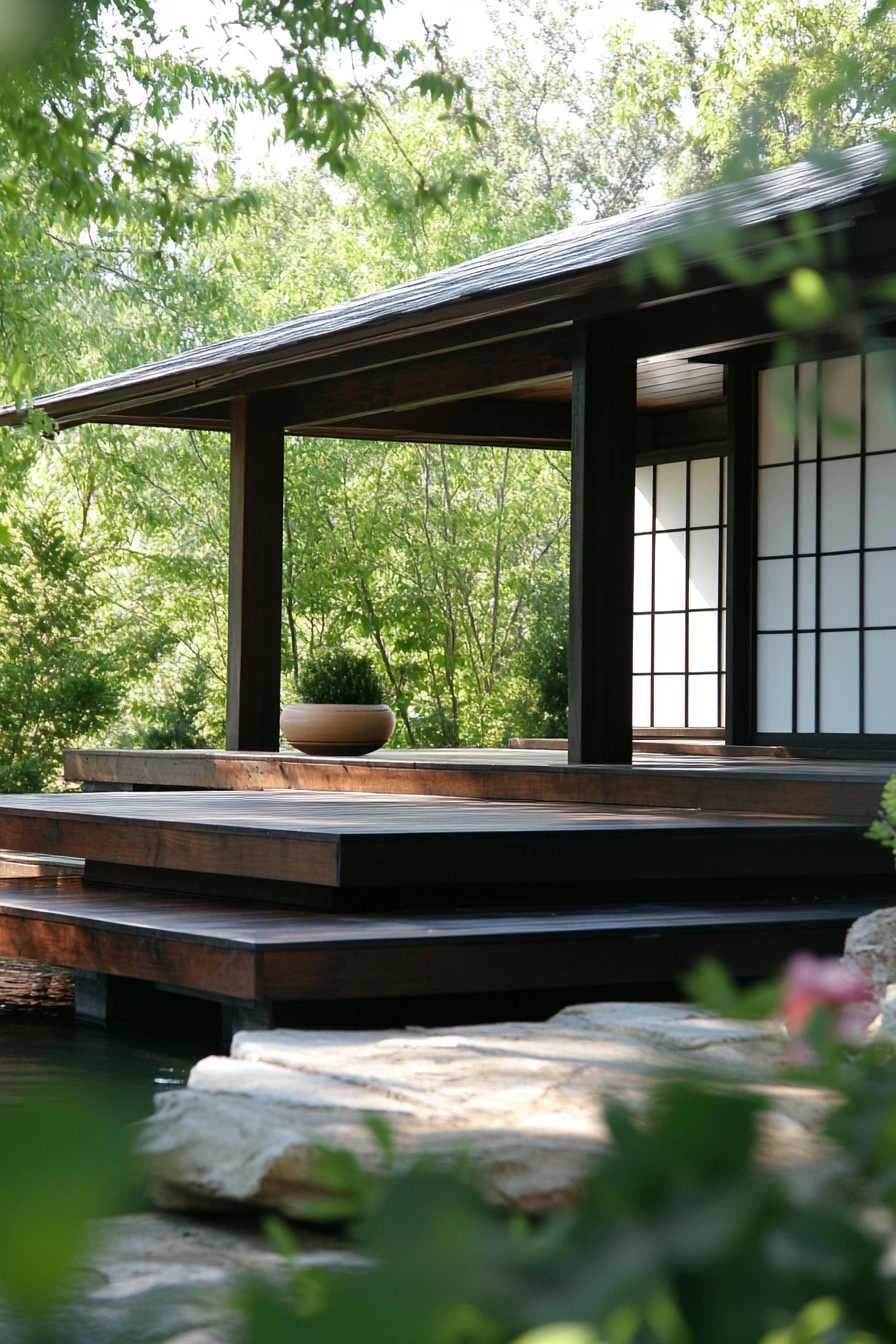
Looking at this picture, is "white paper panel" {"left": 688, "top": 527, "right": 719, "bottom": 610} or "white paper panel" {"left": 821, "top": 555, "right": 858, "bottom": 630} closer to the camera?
"white paper panel" {"left": 821, "top": 555, "right": 858, "bottom": 630}

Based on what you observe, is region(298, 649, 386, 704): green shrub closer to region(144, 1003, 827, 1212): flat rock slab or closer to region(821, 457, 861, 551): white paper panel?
region(821, 457, 861, 551): white paper panel

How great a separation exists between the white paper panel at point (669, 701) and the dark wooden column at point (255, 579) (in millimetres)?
2914

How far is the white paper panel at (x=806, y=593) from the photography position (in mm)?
8391

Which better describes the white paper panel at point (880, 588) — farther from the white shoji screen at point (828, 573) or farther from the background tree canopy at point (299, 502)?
the background tree canopy at point (299, 502)

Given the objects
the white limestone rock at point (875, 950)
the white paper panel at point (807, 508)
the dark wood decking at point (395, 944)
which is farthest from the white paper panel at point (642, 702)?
the white limestone rock at point (875, 950)

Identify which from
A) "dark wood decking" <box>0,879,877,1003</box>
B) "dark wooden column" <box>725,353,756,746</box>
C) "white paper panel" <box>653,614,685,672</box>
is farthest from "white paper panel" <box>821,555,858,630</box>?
"dark wood decking" <box>0,879,877,1003</box>

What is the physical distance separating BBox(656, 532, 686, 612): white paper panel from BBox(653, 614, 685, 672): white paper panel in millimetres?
84

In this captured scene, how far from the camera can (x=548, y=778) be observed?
6277 mm

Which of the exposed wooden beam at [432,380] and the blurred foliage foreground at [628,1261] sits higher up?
the exposed wooden beam at [432,380]

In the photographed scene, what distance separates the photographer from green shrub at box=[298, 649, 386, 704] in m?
8.29

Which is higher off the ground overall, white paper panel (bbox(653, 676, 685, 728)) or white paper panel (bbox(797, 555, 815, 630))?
white paper panel (bbox(797, 555, 815, 630))

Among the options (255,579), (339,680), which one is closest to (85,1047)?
(339,680)

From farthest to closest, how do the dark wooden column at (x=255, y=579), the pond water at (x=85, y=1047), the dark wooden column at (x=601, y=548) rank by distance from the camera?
the dark wooden column at (x=255, y=579), the dark wooden column at (x=601, y=548), the pond water at (x=85, y=1047)

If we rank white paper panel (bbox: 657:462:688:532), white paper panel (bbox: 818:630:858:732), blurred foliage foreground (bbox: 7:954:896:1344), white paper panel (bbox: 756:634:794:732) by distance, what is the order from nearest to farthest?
blurred foliage foreground (bbox: 7:954:896:1344), white paper panel (bbox: 818:630:858:732), white paper panel (bbox: 756:634:794:732), white paper panel (bbox: 657:462:688:532)
